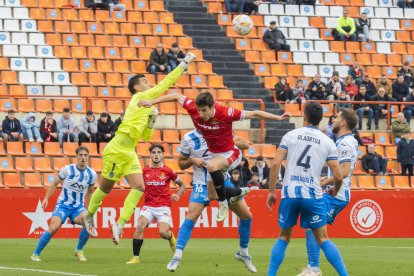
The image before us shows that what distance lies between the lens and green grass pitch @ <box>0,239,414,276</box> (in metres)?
15.5

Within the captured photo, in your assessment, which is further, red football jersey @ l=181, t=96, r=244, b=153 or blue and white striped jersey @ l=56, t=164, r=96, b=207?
blue and white striped jersey @ l=56, t=164, r=96, b=207

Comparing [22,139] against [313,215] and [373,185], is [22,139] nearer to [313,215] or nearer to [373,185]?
[373,185]

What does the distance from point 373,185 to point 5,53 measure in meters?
10.6

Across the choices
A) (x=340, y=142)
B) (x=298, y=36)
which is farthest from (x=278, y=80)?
(x=340, y=142)

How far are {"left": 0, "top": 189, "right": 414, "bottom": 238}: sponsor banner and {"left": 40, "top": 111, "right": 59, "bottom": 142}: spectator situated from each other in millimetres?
3136

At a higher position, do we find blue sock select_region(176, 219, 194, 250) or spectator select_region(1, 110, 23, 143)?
spectator select_region(1, 110, 23, 143)

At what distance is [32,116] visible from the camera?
2717 centimetres

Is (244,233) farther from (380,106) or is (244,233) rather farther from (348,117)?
(380,106)

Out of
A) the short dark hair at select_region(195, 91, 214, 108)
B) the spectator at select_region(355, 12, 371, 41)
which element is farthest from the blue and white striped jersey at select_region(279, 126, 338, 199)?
the spectator at select_region(355, 12, 371, 41)

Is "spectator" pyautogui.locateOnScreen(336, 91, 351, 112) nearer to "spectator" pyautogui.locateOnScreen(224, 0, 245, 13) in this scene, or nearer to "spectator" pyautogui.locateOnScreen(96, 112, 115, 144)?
"spectator" pyautogui.locateOnScreen(224, 0, 245, 13)

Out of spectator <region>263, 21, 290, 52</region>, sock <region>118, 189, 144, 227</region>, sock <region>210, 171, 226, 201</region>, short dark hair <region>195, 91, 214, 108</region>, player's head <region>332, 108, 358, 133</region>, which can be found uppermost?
spectator <region>263, 21, 290, 52</region>

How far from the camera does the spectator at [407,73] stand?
34000mm

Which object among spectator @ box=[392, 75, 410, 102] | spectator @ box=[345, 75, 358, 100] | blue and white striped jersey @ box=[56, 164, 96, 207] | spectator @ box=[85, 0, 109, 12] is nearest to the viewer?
blue and white striped jersey @ box=[56, 164, 96, 207]

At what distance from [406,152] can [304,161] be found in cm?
1755
